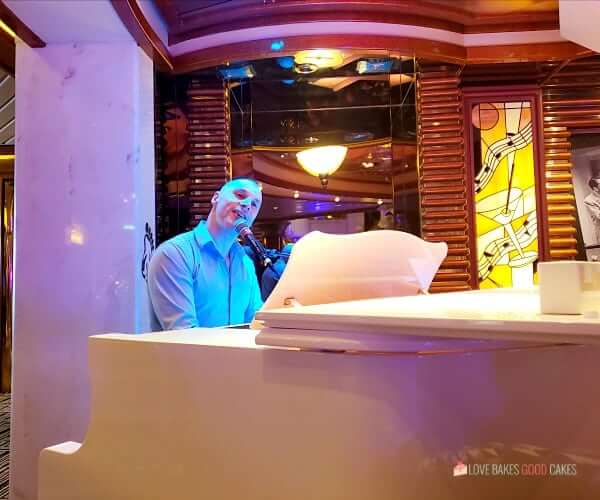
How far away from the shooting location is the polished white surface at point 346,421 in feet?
2.56

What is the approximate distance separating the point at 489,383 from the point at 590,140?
3.25 metres

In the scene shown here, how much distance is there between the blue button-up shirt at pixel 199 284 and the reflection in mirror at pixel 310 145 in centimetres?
76

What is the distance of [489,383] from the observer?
796mm

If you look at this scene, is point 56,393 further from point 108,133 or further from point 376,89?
point 376,89

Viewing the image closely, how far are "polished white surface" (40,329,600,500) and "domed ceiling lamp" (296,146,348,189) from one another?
238 centimetres

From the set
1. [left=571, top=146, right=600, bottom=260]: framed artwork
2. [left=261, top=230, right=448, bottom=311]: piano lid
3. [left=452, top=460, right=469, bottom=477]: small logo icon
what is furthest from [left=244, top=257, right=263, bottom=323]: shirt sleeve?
[left=571, top=146, right=600, bottom=260]: framed artwork

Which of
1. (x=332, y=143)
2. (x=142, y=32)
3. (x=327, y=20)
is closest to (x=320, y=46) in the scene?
(x=327, y=20)

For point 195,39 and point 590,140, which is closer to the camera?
point 195,39

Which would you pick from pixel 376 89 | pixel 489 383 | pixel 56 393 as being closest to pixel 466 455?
pixel 489 383

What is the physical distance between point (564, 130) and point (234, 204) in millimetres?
2323

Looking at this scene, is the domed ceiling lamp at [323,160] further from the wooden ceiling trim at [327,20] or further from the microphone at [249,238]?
the microphone at [249,238]

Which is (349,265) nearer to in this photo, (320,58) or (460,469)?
(460,469)

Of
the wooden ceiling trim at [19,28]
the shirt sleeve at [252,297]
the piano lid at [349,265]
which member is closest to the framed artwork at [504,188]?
the shirt sleeve at [252,297]

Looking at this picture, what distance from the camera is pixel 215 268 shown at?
246 cm
